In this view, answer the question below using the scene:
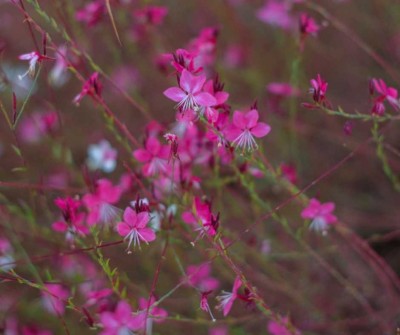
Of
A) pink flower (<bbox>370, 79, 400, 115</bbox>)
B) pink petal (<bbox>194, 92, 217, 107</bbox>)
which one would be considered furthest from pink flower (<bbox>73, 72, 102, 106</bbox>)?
pink flower (<bbox>370, 79, 400, 115</bbox>)

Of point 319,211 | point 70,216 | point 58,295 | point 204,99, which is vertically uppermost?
point 204,99

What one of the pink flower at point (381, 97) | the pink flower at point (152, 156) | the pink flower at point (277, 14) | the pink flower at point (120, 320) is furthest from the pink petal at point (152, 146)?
the pink flower at point (277, 14)

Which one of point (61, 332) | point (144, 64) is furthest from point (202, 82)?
point (144, 64)

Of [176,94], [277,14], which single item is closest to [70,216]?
[176,94]

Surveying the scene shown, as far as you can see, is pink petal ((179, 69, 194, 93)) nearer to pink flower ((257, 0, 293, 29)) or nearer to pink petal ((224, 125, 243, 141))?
pink petal ((224, 125, 243, 141))

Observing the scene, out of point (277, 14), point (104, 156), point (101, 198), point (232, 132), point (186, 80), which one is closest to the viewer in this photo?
point (186, 80)

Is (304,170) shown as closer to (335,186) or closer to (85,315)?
(335,186)

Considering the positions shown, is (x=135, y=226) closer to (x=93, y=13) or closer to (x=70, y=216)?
(x=70, y=216)
